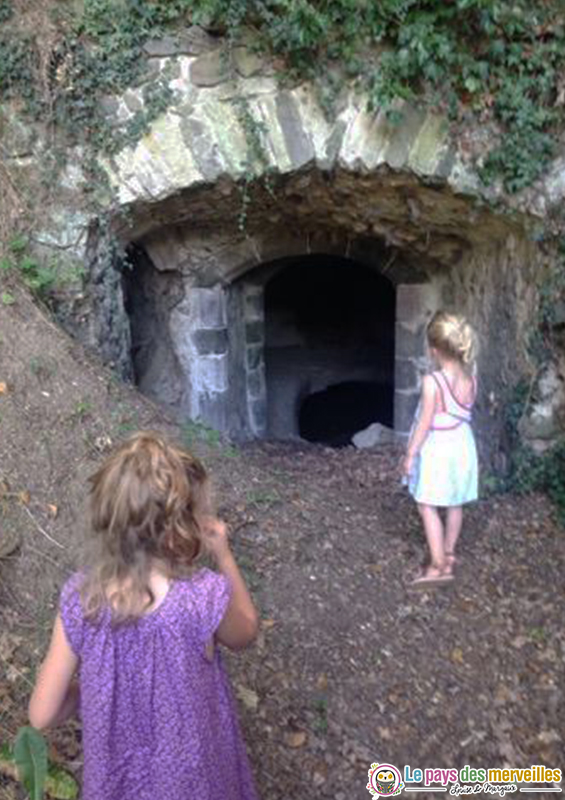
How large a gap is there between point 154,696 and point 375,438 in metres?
5.13

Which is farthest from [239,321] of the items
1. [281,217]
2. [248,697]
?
[248,697]

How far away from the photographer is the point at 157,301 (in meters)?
6.05

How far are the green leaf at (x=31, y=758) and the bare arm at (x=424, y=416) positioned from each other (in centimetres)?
186

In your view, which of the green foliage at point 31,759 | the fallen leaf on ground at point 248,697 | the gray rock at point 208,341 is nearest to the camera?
the green foliage at point 31,759

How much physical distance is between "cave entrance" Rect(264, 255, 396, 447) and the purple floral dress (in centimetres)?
610

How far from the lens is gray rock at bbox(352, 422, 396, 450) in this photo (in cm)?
639

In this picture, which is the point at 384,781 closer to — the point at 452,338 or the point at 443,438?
the point at 443,438

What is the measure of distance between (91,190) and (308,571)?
2.52 metres

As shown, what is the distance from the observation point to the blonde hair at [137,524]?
146 centimetres

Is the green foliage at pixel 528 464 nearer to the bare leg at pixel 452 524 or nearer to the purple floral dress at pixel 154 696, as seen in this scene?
the bare leg at pixel 452 524

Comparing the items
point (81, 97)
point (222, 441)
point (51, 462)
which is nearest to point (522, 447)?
point (222, 441)

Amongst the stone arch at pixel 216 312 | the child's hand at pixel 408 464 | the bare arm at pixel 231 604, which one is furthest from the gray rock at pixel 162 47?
the bare arm at pixel 231 604

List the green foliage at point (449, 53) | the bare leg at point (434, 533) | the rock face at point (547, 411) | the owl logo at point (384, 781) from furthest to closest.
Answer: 1. the rock face at point (547, 411)
2. the green foliage at point (449, 53)
3. the bare leg at point (434, 533)
4. the owl logo at point (384, 781)

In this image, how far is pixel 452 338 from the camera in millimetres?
3031
